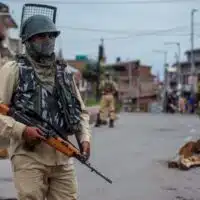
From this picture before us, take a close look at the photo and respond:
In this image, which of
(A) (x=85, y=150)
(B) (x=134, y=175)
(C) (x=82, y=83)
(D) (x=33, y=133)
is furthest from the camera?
(C) (x=82, y=83)

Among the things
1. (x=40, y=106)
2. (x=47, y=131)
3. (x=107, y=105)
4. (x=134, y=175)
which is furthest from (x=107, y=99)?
(x=47, y=131)

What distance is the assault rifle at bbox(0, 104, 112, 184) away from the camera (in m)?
4.56

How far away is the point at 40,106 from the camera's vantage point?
15.3ft

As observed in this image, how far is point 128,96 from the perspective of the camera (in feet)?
319

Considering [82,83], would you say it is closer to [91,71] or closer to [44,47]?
[91,71]

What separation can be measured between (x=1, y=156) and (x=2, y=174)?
25.6 inches

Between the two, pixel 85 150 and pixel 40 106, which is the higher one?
pixel 40 106

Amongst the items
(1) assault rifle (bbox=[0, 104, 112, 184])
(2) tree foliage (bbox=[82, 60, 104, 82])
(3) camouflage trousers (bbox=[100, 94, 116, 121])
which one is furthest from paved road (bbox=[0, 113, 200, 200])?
(2) tree foliage (bbox=[82, 60, 104, 82])

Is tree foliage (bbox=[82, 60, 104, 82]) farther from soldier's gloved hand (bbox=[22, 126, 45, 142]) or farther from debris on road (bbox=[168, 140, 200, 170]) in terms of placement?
soldier's gloved hand (bbox=[22, 126, 45, 142])

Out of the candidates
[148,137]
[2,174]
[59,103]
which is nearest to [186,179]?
[2,174]

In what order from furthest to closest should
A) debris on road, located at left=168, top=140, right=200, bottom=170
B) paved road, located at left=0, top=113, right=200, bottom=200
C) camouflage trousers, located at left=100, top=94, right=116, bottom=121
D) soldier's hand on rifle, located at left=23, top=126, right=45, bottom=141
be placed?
camouflage trousers, located at left=100, top=94, right=116, bottom=121
debris on road, located at left=168, top=140, right=200, bottom=170
paved road, located at left=0, top=113, right=200, bottom=200
soldier's hand on rifle, located at left=23, top=126, right=45, bottom=141

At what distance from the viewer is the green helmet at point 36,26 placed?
4.75 m

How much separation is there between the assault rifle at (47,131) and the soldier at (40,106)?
0.12 feet

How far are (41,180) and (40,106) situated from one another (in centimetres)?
48
